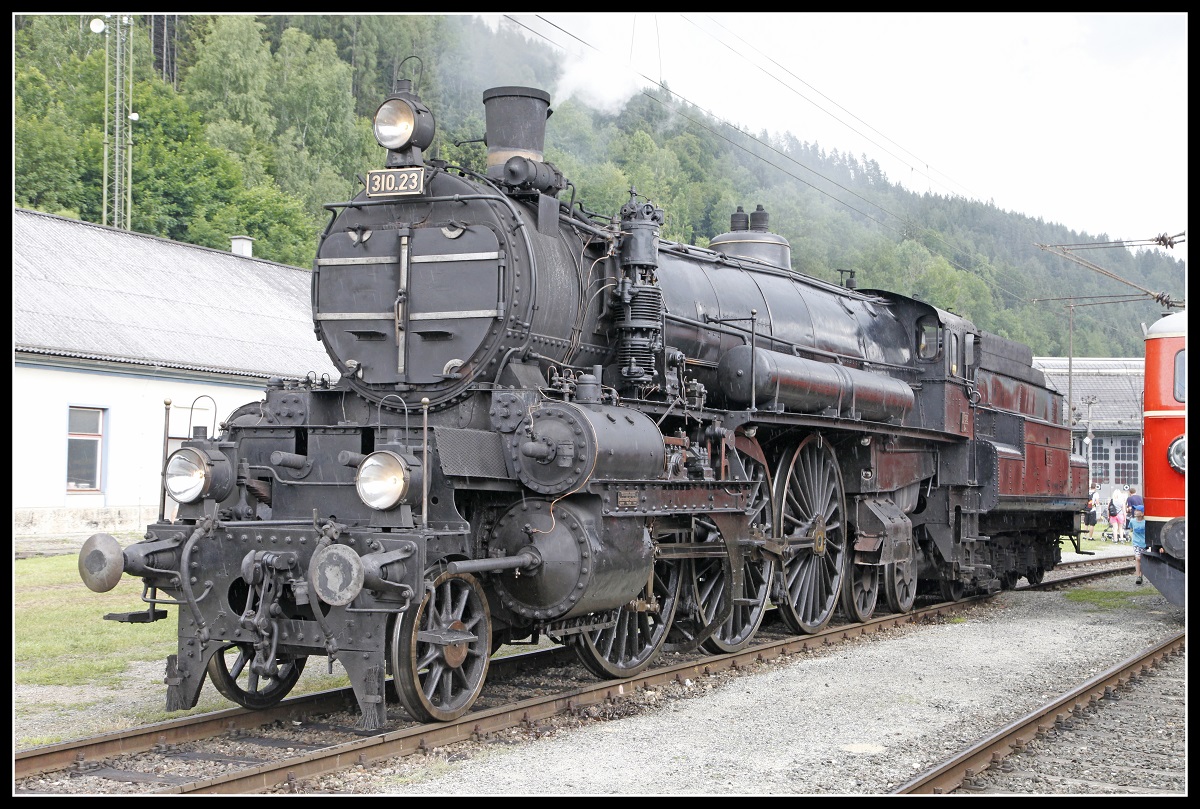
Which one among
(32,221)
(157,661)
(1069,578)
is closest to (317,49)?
(32,221)

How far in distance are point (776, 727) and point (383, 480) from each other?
121 inches

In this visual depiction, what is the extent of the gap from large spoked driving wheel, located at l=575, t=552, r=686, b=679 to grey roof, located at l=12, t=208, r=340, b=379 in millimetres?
13362

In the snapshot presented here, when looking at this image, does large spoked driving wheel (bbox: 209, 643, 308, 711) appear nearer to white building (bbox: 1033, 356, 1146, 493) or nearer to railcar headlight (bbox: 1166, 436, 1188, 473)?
railcar headlight (bbox: 1166, 436, 1188, 473)

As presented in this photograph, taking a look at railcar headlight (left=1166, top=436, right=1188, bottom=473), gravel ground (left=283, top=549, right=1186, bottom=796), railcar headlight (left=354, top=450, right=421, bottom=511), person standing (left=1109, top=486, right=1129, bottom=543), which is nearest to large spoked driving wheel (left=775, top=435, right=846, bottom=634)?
gravel ground (left=283, top=549, right=1186, bottom=796)

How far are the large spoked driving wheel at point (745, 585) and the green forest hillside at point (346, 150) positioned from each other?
73.6 feet

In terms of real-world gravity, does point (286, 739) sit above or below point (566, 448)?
below

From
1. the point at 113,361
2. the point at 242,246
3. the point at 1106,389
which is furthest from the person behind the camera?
the point at 1106,389

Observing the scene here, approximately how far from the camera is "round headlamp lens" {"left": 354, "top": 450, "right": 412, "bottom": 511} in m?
7.16

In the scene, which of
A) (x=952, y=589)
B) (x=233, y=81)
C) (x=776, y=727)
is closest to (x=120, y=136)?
(x=233, y=81)

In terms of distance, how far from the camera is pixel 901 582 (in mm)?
14133

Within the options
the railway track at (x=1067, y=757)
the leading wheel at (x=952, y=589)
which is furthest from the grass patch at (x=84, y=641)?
the leading wheel at (x=952, y=589)

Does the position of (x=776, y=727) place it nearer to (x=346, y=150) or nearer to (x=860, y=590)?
(x=860, y=590)

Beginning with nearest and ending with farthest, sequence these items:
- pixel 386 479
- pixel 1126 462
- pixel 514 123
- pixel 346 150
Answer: pixel 386 479 → pixel 514 123 → pixel 1126 462 → pixel 346 150

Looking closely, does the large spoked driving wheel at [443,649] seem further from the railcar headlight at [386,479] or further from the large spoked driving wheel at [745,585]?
the large spoked driving wheel at [745,585]
